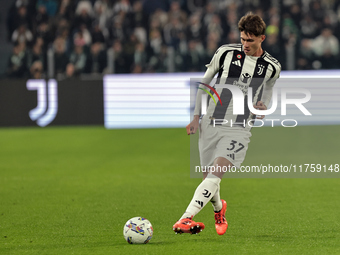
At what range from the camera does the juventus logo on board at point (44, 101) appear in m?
16.1

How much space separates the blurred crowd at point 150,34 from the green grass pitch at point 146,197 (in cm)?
230

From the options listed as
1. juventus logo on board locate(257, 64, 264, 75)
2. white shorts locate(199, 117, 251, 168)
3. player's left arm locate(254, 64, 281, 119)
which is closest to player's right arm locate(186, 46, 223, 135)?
white shorts locate(199, 117, 251, 168)

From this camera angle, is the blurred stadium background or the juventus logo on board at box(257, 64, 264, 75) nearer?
the juventus logo on board at box(257, 64, 264, 75)

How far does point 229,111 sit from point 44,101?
11.1 metres

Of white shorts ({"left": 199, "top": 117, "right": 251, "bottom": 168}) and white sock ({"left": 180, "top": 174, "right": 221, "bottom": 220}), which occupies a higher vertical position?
white shorts ({"left": 199, "top": 117, "right": 251, "bottom": 168})

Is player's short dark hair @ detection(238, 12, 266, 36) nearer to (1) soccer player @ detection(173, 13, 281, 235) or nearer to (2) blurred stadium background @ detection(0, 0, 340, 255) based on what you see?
(1) soccer player @ detection(173, 13, 281, 235)

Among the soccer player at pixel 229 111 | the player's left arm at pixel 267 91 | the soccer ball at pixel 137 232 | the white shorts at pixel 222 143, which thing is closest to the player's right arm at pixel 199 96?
the soccer player at pixel 229 111

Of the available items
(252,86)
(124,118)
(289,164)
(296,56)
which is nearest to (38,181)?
(289,164)

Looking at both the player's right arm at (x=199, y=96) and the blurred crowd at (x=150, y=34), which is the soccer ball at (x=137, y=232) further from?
the blurred crowd at (x=150, y=34)

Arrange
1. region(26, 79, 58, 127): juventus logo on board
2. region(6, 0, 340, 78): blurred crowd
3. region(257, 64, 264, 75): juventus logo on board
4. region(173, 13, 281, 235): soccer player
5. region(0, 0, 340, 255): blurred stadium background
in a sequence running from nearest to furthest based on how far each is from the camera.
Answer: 1. region(173, 13, 281, 235): soccer player
2. region(257, 64, 264, 75): juventus logo on board
3. region(0, 0, 340, 255): blurred stadium background
4. region(26, 79, 58, 127): juventus logo on board
5. region(6, 0, 340, 78): blurred crowd

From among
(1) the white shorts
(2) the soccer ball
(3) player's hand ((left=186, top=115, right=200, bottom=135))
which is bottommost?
(2) the soccer ball

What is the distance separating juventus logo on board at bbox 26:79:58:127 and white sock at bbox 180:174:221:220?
11.1m

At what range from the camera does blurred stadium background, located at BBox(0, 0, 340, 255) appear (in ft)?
22.0

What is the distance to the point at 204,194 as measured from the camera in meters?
5.50
